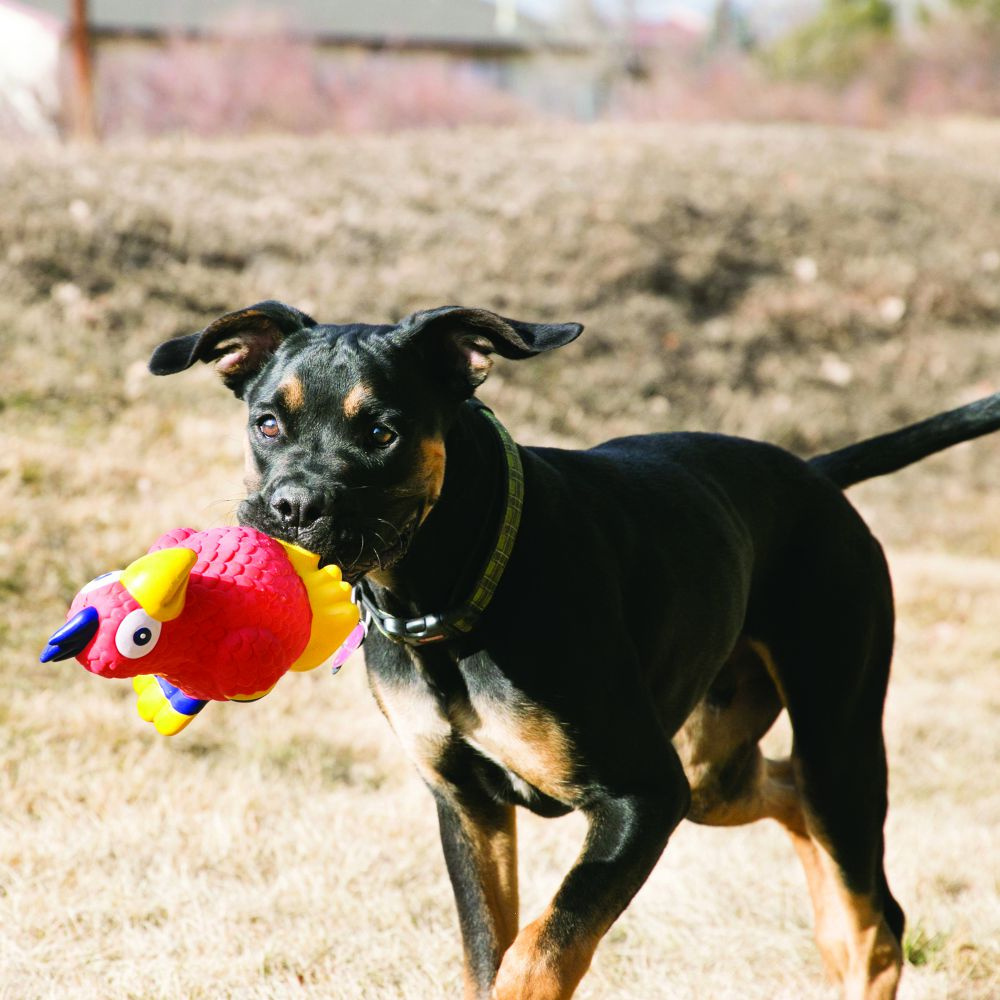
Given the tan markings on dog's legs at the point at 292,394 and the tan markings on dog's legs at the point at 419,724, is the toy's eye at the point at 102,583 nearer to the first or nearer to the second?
the tan markings on dog's legs at the point at 292,394

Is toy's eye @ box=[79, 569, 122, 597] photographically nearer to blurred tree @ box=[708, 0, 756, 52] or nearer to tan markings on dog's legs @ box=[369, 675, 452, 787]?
tan markings on dog's legs @ box=[369, 675, 452, 787]

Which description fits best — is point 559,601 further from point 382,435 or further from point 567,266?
point 567,266

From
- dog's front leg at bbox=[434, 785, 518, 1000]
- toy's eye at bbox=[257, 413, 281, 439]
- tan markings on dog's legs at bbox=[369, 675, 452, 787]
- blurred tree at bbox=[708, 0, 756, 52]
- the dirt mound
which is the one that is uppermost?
toy's eye at bbox=[257, 413, 281, 439]

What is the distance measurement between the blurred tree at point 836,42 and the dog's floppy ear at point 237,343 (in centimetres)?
2841

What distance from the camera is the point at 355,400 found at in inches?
136

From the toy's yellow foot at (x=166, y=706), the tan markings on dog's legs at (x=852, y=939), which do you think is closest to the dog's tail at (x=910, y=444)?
the tan markings on dog's legs at (x=852, y=939)

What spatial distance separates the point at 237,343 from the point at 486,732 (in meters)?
1.37

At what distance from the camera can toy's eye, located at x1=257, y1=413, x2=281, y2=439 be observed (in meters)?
3.54

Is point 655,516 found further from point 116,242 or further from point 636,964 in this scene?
point 116,242

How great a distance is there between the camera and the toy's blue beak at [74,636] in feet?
9.28

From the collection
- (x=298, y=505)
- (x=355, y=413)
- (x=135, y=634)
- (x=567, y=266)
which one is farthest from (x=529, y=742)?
(x=567, y=266)

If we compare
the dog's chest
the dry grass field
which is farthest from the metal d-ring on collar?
the dry grass field

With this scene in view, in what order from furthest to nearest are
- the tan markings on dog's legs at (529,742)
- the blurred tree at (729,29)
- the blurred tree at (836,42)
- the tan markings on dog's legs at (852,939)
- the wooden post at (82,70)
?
1. the blurred tree at (729,29)
2. the blurred tree at (836,42)
3. the wooden post at (82,70)
4. the tan markings on dog's legs at (852,939)
5. the tan markings on dog's legs at (529,742)

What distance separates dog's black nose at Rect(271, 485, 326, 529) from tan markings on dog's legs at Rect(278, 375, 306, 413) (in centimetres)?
32
